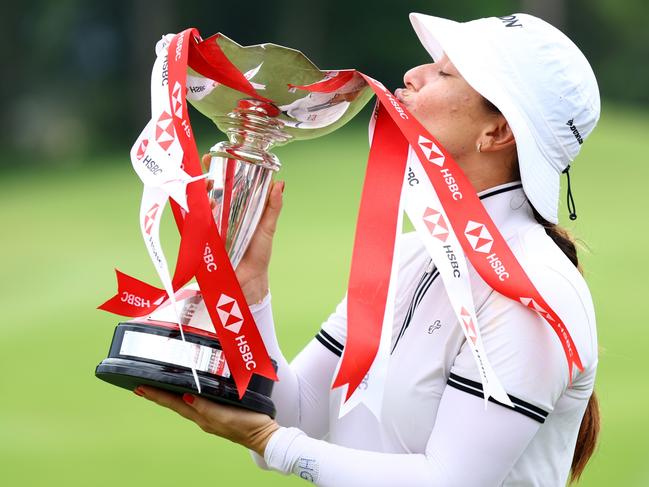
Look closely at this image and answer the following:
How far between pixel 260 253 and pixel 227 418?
310mm

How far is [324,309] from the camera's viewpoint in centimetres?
816

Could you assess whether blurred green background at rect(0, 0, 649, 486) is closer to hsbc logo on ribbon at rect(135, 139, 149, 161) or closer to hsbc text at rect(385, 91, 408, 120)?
hsbc text at rect(385, 91, 408, 120)

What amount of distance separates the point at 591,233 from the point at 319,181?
4.06 metres

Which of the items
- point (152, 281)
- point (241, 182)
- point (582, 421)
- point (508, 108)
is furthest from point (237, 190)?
point (152, 281)

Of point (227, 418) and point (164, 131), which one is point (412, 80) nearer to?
point (164, 131)

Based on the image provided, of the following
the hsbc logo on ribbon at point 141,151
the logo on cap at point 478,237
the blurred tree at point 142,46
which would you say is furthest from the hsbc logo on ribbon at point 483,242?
the blurred tree at point 142,46

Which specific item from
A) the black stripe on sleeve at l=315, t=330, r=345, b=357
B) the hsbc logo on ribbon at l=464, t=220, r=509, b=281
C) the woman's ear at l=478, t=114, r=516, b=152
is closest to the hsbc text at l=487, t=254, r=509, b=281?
the hsbc logo on ribbon at l=464, t=220, r=509, b=281

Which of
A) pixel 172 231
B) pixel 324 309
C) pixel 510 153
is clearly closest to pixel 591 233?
pixel 324 309

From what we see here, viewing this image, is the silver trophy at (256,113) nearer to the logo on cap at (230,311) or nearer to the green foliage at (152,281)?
the logo on cap at (230,311)

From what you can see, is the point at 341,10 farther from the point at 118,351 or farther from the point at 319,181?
the point at 118,351

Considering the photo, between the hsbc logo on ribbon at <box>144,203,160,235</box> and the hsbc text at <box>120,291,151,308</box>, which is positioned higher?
the hsbc logo on ribbon at <box>144,203,160,235</box>

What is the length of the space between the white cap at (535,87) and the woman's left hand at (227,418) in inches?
20.9

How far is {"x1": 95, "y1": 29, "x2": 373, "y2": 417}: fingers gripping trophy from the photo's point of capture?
5.84 ft

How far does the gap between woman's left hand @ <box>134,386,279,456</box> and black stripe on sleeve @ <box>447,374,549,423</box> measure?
29 cm
